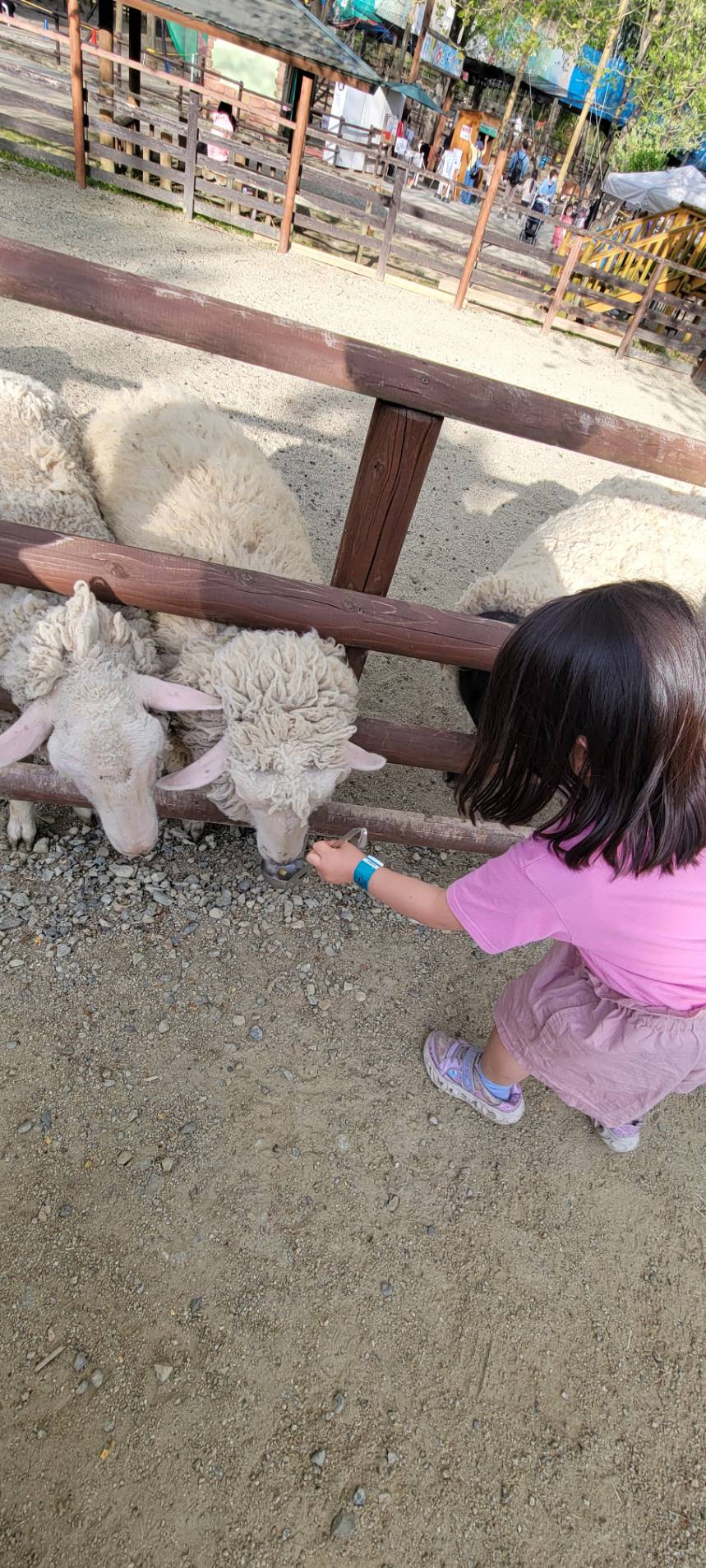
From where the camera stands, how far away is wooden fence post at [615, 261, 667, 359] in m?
10.4

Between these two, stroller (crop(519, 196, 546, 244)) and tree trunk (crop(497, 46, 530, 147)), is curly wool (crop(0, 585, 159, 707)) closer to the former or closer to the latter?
stroller (crop(519, 196, 546, 244))

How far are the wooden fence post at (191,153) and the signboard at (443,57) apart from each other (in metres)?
23.0

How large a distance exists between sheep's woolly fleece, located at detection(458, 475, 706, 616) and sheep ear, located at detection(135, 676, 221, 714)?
5.00ft

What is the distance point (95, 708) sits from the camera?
2.05 m

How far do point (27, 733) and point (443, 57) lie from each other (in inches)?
1352

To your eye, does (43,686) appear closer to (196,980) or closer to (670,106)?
(196,980)

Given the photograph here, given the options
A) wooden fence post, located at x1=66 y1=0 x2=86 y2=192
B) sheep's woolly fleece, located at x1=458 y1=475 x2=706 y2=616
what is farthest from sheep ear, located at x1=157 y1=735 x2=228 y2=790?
wooden fence post, located at x1=66 y1=0 x2=86 y2=192

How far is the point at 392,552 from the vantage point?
2.21m

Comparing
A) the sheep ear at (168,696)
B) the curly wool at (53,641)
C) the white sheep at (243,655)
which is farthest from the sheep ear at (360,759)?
the curly wool at (53,641)

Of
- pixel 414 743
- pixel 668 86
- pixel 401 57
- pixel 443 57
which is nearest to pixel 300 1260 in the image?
pixel 414 743

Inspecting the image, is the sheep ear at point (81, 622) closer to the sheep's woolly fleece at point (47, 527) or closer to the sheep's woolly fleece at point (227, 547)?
the sheep's woolly fleece at point (47, 527)

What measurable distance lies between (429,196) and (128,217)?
15.7 m

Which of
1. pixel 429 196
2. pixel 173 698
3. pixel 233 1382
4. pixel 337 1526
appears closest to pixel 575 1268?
pixel 337 1526

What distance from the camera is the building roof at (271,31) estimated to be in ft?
27.6
